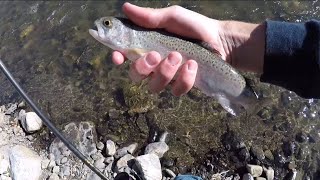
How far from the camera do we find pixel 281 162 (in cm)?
641

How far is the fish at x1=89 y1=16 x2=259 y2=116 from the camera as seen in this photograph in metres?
4.70

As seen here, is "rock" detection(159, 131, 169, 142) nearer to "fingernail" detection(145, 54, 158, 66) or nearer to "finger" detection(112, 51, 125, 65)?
"finger" detection(112, 51, 125, 65)

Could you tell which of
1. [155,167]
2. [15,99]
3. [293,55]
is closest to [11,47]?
[15,99]

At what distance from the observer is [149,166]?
6.08m

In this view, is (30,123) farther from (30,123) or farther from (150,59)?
(150,59)

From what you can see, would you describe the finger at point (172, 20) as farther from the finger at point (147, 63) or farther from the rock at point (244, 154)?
the rock at point (244, 154)

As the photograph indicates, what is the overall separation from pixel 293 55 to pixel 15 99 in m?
4.92

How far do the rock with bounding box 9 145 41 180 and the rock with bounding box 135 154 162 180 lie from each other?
143 cm

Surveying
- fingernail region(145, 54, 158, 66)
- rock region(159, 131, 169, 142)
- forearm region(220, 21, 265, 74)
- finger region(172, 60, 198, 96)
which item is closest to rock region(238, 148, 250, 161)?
rock region(159, 131, 169, 142)

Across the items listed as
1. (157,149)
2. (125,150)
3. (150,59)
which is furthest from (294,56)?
(125,150)

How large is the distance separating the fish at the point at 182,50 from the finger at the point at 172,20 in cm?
9

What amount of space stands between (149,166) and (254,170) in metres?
1.44

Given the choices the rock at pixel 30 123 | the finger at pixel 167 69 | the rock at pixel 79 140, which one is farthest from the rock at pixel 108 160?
the finger at pixel 167 69

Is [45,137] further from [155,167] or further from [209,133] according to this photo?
[209,133]
